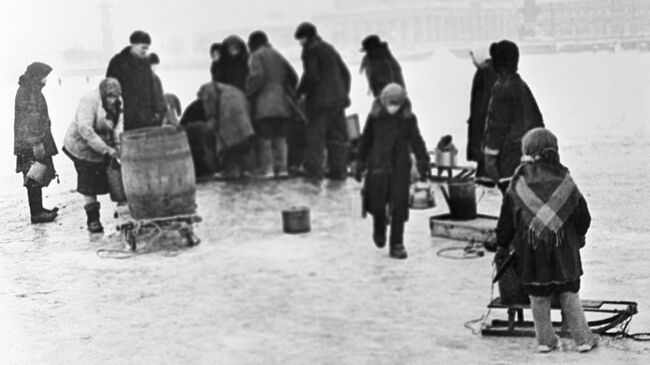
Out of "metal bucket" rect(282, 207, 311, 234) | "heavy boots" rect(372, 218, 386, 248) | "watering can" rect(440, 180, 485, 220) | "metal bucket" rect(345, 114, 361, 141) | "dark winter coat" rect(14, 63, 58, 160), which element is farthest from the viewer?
"metal bucket" rect(345, 114, 361, 141)

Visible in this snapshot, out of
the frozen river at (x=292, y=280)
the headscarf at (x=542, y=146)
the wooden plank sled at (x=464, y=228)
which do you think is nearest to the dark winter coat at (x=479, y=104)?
the frozen river at (x=292, y=280)

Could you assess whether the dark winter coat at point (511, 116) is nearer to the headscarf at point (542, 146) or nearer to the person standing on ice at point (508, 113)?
the person standing on ice at point (508, 113)

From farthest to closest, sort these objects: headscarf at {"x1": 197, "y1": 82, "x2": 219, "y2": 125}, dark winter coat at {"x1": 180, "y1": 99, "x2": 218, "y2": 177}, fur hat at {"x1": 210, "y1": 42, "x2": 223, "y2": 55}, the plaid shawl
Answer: dark winter coat at {"x1": 180, "y1": 99, "x2": 218, "y2": 177} < headscarf at {"x1": 197, "y1": 82, "x2": 219, "y2": 125} < fur hat at {"x1": 210, "y1": 42, "x2": 223, "y2": 55} < the plaid shawl

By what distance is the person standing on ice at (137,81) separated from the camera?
8188mm

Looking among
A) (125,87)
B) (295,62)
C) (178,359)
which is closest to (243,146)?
(295,62)

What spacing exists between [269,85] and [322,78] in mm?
708

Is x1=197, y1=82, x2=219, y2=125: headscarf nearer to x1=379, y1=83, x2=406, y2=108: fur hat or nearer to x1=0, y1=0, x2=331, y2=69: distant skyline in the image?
x1=0, y1=0, x2=331, y2=69: distant skyline

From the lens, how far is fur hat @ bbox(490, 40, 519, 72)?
22.5 ft

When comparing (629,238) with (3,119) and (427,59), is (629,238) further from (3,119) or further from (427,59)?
(427,59)

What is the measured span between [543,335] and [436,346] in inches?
21.9

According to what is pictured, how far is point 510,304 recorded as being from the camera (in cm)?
532

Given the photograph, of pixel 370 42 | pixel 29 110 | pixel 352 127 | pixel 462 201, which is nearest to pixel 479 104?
pixel 462 201

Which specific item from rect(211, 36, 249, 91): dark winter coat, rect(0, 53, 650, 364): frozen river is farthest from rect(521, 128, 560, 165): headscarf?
rect(211, 36, 249, 91): dark winter coat

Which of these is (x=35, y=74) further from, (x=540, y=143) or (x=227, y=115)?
(x=227, y=115)
